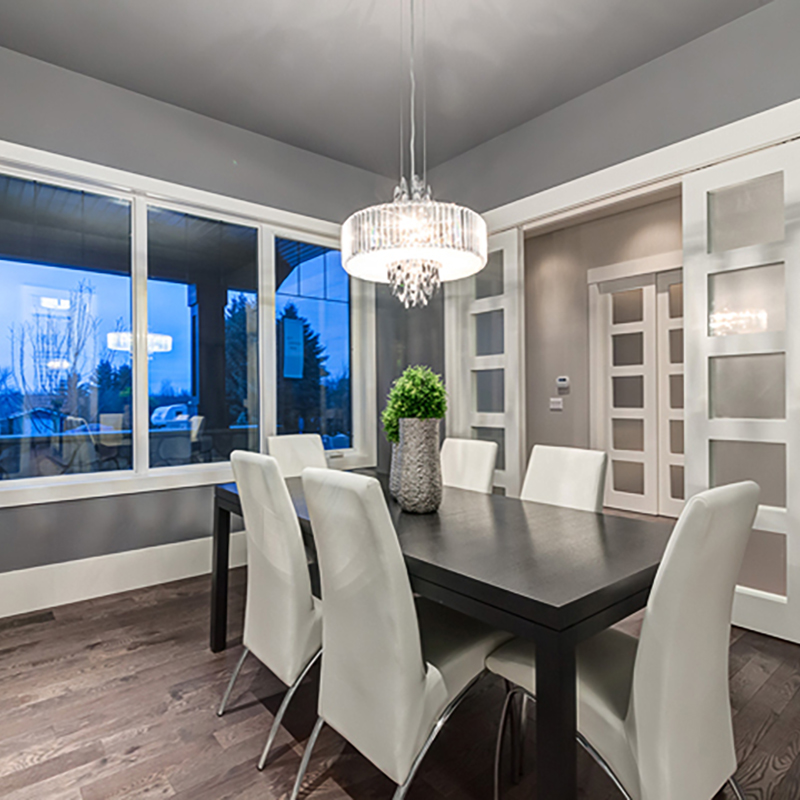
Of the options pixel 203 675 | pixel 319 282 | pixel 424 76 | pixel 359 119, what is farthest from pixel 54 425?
pixel 424 76

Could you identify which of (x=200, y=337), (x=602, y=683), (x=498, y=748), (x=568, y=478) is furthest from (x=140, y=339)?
(x=602, y=683)

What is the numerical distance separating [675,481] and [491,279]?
247 cm

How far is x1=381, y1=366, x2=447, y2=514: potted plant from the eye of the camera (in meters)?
1.95

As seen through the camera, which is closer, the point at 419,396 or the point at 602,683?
the point at 602,683

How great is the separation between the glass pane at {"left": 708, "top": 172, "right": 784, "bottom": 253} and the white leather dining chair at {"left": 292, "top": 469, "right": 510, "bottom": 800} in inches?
94.1

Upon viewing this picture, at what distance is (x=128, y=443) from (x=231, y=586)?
3.53 feet

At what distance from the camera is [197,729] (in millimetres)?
1829

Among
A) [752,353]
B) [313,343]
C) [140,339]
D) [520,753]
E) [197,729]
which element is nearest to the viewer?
[520,753]

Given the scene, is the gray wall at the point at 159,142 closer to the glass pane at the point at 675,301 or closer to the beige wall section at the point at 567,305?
the beige wall section at the point at 567,305

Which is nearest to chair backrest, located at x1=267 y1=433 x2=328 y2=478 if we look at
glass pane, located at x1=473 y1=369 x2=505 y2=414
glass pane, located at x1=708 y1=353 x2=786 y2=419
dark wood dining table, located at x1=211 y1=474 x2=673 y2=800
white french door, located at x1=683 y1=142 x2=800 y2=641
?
dark wood dining table, located at x1=211 y1=474 x2=673 y2=800

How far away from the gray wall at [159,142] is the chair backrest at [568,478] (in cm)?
273

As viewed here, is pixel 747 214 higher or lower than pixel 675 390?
higher

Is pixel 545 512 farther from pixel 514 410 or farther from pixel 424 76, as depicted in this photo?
pixel 424 76

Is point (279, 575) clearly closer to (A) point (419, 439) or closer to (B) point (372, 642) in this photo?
(B) point (372, 642)
